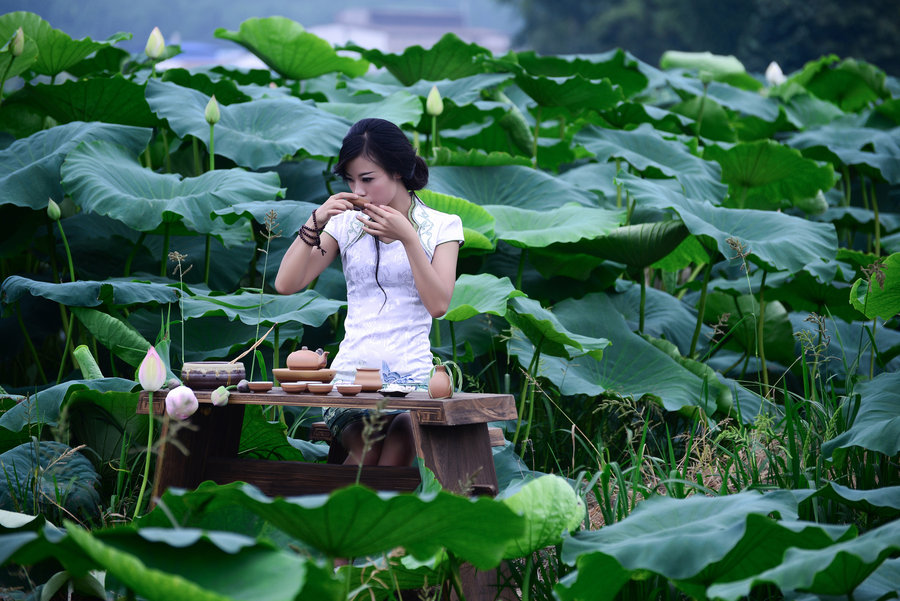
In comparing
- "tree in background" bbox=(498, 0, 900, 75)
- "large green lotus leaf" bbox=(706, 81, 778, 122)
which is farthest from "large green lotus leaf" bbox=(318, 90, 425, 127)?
"tree in background" bbox=(498, 0, 900, 75)

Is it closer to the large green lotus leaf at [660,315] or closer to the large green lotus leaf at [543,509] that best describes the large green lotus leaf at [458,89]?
the large green lotus leaf at [660,315]

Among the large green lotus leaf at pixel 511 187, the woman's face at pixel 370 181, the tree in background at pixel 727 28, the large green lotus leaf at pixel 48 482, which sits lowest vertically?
the large green lotus leaf at pixel 48 482

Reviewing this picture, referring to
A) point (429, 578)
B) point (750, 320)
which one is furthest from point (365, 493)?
point (750, 320)

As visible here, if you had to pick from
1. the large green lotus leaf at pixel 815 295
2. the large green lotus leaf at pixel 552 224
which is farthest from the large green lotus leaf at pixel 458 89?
the large green lotus leaf at pixel 815 295

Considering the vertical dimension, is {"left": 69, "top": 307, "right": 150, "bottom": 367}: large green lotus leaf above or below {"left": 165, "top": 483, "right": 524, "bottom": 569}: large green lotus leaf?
below

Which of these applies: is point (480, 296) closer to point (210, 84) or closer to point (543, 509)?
point (543, 509)

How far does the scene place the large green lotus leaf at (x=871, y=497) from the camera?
1.70m

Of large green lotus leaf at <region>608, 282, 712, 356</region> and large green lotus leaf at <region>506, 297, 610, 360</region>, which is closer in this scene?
large green lotus leaf at <region>506, 297, 610, 360</region>

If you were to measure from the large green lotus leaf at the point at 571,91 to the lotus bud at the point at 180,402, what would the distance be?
2.45 m

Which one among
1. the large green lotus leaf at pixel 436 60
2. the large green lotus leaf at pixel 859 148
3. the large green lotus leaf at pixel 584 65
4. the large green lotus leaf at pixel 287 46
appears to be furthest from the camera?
the large green lotus leaf at pixel 584 65

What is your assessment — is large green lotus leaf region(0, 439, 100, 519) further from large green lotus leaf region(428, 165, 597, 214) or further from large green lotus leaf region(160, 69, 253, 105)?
large green lotus leaf region(160, 69, 253, 105)

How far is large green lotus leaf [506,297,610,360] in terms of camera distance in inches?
100

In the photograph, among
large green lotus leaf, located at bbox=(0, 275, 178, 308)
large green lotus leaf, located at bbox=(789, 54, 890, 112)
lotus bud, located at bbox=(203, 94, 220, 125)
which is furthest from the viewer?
large green lotus leaf, located at bbox=(789, 54, 890, 112)

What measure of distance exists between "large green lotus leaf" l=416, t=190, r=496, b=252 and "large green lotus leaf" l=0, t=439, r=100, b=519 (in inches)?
50.4
